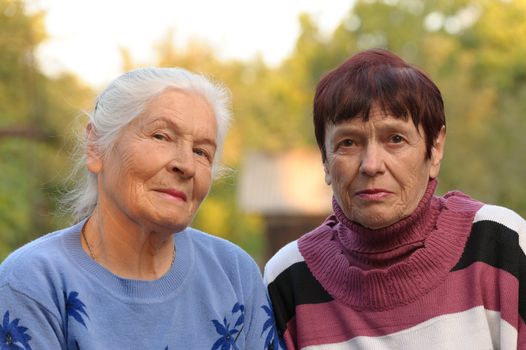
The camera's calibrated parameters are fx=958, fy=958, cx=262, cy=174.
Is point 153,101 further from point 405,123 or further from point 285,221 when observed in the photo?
point 285,221

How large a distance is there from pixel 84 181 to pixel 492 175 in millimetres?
17243

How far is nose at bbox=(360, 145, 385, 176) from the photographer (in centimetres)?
311

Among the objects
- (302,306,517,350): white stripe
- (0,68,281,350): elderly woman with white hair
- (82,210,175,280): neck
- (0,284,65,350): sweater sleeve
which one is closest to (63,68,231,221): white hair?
(0,68,281,350): elderly woman with white hair

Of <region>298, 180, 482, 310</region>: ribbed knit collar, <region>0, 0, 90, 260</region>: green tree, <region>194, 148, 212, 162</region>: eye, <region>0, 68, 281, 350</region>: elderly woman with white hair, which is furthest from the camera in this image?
<region>0, 0, 90, 260</region>: green tree

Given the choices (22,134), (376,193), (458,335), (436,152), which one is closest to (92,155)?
(376,193)

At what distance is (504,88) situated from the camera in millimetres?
34062

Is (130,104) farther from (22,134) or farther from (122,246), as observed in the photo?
(22,134)

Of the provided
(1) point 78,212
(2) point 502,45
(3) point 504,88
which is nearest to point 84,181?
(1) point 78,212

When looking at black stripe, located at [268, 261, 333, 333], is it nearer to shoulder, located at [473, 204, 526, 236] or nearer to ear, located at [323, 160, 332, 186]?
ear, located at [323, 160, 332, 186]

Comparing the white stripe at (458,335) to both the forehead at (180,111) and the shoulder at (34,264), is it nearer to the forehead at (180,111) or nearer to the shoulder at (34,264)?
the forehead at (180,111)

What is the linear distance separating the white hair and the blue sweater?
0.18 meters

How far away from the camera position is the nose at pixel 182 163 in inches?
116

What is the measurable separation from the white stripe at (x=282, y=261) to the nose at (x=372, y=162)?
55 centimetres

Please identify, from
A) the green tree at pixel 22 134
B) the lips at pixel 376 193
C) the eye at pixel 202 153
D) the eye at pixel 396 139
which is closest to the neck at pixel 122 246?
the eye at pixel 202 153
